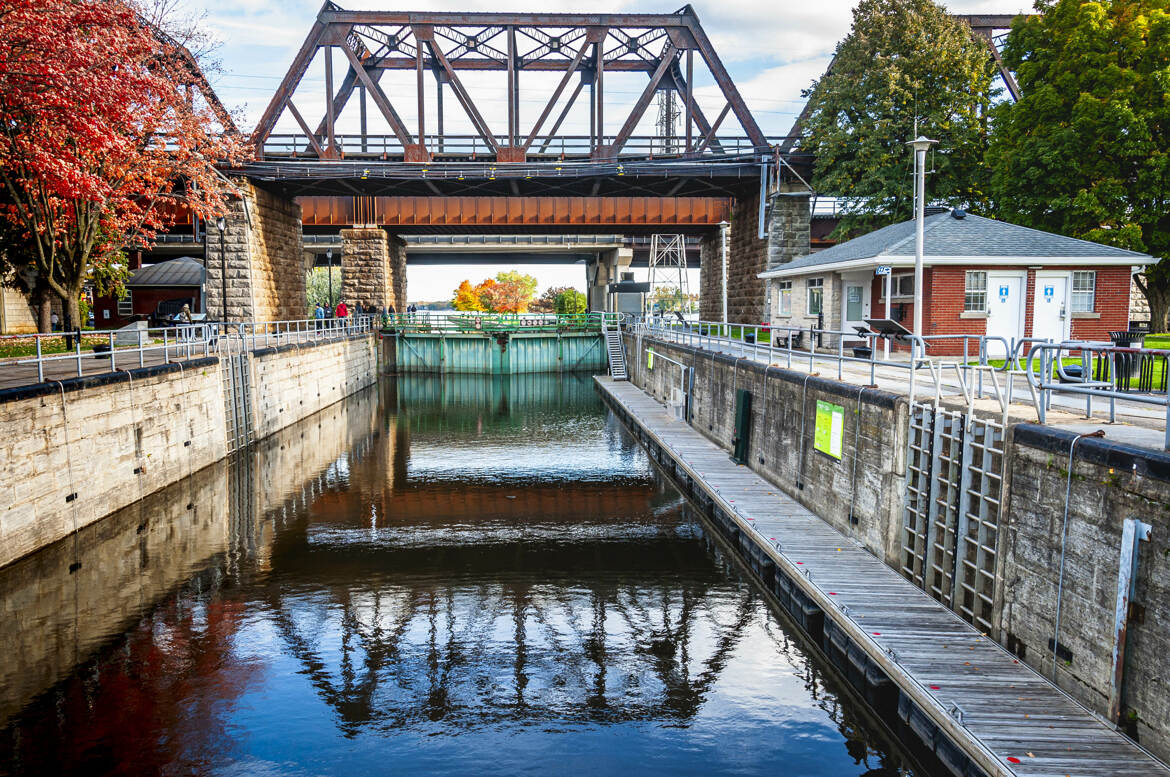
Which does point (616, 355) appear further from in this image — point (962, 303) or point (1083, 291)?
point (1083, 291)

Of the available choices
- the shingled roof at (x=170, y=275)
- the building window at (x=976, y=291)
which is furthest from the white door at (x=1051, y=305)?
the shingled roof at (x=170, y=275)

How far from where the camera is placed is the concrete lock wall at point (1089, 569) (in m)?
7.59

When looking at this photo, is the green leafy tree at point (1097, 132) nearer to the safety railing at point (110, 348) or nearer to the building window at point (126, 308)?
the safety railing at point (110, 348)

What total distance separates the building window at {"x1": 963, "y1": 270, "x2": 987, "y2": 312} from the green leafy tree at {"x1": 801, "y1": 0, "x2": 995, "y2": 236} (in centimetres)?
1571

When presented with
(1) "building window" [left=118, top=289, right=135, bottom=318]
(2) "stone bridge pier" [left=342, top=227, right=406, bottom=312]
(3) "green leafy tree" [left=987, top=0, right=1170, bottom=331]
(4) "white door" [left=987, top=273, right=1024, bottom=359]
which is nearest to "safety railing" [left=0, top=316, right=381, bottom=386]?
(2) "stone bridge pier" [left=342, top=227, right=406, bottom=312]

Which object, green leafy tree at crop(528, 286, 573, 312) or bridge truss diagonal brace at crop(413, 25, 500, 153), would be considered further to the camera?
green leafy tree at crop(528, 286, 573, 312)

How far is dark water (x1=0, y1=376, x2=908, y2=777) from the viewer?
384 inches

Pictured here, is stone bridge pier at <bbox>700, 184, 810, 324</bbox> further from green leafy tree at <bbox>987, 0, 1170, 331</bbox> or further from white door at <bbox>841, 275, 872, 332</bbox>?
white door at <bbox>841, 275, 872, 332</bbox>

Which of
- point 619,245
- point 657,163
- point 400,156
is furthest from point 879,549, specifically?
point 619,245

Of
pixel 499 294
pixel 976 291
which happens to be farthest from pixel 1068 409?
pixel 499 294

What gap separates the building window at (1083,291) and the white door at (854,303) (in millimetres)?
5614

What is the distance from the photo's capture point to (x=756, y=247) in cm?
4241

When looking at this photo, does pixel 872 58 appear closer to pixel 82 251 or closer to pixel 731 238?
pixel 731 238

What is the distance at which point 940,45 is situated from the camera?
121 ft
